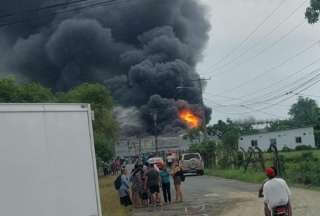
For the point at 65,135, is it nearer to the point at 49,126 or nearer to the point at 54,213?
the point at 49,126

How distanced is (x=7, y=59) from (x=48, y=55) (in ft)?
26.7

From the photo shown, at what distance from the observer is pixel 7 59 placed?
360 ft

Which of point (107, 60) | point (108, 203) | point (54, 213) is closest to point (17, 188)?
point (54, 213)

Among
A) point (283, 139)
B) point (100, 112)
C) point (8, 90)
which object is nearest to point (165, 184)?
point (8, 90)

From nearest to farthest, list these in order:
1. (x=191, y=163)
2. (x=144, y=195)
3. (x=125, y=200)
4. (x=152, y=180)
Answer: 1. (x=125, y=200)
2. (x=152, y=180)
3. (x=144, y=195)
4. (x=191, y=163)

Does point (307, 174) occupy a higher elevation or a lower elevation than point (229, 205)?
higher

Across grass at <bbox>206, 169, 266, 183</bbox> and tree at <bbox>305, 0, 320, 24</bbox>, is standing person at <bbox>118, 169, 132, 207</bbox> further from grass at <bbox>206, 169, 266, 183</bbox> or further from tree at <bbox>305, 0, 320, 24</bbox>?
grass at <bbox>206, 169, 266, 183</bbox>

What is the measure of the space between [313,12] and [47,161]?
15229 millimetres

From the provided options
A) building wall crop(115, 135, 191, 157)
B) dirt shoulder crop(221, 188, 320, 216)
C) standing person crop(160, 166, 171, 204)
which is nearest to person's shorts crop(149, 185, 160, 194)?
standing person crop(160, 166, 171, 204)

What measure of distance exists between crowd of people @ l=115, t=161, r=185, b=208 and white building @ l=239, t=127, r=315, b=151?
2360 inches

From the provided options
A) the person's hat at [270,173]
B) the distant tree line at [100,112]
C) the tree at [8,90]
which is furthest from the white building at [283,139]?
the person's hat at [270,173]

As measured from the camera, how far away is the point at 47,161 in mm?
6410

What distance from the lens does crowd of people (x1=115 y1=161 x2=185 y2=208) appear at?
67.7 feet

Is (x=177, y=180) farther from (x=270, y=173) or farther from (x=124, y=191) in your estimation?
(x=270, y=173)
